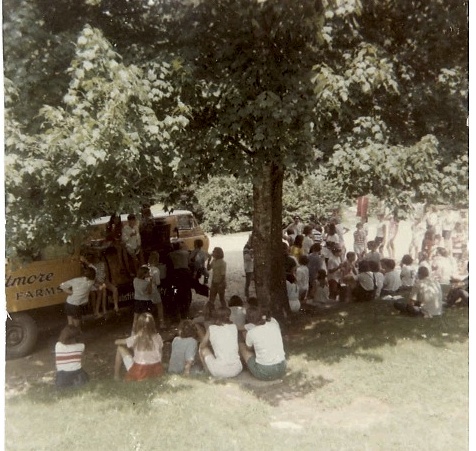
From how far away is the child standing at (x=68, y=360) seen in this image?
6922 mm

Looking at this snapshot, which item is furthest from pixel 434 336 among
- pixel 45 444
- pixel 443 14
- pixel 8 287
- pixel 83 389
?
pixel 8 287

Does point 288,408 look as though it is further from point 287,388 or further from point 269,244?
point 269,244

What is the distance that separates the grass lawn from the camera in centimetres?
570

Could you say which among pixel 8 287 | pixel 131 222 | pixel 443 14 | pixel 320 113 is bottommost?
pixel 8 287

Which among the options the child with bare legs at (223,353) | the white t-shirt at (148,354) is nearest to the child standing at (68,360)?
the white t-shirt at (148,354)

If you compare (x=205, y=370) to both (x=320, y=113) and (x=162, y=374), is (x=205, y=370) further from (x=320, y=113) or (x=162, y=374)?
(x=320, y=113)

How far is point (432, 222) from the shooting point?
13.8 metres

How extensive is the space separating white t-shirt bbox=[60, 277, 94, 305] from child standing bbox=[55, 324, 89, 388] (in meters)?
1.69

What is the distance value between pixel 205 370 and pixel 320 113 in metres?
3.80

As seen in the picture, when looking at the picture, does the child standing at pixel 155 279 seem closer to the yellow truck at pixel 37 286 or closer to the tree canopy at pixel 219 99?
the yellow truck at pixel 37 286

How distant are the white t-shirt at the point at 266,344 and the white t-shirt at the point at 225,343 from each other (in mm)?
265

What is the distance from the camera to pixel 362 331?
9078 mm

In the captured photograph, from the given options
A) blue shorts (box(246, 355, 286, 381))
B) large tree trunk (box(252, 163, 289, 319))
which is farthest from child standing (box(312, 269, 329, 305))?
blue shorts (box(246, 355, 286, 381))

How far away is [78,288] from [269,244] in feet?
10.8
